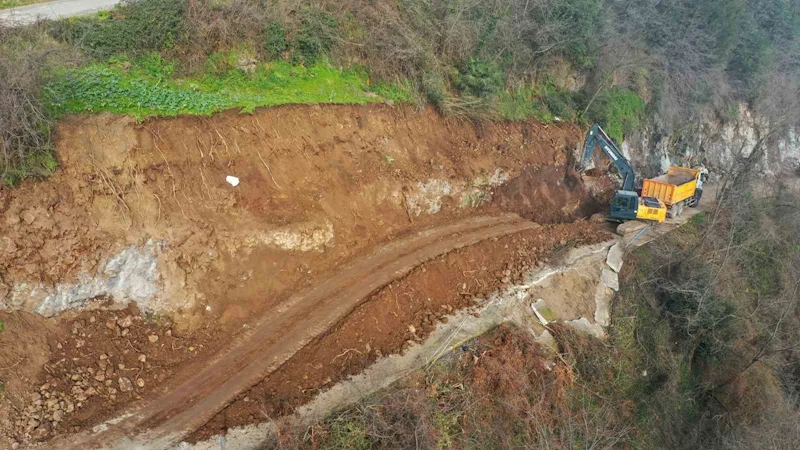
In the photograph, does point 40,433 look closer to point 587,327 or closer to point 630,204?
point 587,327

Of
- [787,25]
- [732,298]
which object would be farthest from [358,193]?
[787,25]

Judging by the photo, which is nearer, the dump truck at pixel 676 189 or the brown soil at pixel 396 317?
the brown soil at pixel 396 317

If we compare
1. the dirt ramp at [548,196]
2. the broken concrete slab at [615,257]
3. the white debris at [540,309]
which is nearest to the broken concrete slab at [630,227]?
the broken concrete slab at [615,257]

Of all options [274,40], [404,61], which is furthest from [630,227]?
[274,40]

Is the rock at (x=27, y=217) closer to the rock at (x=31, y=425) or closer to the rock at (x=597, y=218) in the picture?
the rock at (x=31, y=425)

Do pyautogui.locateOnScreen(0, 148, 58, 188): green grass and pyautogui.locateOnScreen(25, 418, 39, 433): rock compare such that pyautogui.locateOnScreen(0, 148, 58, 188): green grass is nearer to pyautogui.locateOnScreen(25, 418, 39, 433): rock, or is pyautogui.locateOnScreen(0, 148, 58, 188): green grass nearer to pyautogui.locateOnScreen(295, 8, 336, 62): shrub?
pyautogui.locateOnScreen(25, 418, 39, 433): rock

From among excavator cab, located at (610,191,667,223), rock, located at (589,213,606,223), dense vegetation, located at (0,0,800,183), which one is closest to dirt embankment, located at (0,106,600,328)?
dense vegetation, located at (0,0,800,183)

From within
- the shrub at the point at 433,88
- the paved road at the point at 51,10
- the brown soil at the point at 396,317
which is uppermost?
the paved road at the point at 51,10
